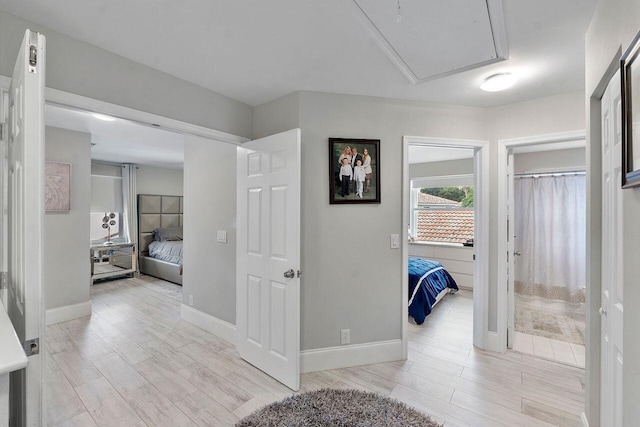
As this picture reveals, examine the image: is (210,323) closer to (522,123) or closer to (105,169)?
(522,123)

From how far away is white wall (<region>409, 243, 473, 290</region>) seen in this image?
16.4 ft

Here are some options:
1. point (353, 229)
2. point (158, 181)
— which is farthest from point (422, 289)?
point (158, 181)

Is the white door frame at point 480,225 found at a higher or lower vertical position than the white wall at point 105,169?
lower

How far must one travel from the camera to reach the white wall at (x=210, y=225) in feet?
10.1

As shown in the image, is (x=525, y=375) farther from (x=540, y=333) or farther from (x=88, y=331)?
(x=88, y=331)

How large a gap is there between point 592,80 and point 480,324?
2.25 m

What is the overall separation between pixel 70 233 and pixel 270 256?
310 cm

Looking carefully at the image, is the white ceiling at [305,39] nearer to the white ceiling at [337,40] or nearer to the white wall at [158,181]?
the white ceiling at [337,40]

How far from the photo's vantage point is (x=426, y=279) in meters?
3.74

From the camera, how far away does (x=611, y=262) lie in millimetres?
1347

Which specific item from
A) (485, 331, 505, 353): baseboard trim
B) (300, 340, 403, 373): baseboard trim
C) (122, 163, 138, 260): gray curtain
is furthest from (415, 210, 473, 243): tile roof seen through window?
(122, 163, 138, 260): gray curtain

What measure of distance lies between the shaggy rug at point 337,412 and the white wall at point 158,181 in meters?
5.99

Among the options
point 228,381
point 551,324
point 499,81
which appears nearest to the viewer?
point 499,81

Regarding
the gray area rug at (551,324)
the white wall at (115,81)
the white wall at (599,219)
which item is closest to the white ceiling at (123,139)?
the white wall at (115,81)
